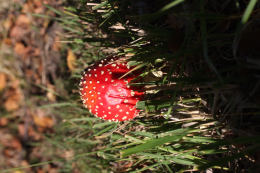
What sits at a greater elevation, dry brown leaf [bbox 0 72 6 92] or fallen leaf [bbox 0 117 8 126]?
dry brown leaf [bbox 0 72 6 92]

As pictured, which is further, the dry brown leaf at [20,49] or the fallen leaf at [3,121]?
the fallen leaf at [3,121]

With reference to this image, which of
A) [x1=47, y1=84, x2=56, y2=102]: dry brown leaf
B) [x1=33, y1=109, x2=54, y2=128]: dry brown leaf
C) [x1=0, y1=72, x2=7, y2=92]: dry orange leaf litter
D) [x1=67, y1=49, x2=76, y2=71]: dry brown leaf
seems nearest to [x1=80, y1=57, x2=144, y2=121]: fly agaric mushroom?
[x1=67, y1=49, x2=76, y2=71]: dry brown leaf

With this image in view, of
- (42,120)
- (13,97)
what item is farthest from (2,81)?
(42,120)

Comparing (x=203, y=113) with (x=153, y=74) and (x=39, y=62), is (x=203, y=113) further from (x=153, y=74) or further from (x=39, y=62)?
(x=39, y=62)

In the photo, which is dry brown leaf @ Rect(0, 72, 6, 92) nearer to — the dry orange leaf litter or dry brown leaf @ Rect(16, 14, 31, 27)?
the dry orange leaf litter

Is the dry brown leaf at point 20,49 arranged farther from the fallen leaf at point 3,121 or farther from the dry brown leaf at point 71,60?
the fallen leaf at point 3,121

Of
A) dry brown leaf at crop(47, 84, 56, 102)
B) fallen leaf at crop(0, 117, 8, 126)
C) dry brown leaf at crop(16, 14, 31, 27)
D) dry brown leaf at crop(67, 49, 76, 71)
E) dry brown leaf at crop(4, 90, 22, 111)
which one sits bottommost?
fallen leaf at crop(0, 117, 8, 126)

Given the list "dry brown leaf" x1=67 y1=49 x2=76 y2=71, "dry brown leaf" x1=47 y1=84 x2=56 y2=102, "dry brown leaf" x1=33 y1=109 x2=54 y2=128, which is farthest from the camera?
"dry brown leaf" x1=33 y1=109 x2=54 y2=128

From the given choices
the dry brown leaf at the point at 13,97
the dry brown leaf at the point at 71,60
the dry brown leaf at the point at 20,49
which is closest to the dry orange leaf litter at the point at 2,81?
the dry brown leaf at the point at 13,97

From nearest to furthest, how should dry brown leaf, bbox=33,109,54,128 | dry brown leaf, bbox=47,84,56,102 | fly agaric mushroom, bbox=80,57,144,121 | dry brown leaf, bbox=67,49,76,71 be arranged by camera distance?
fly agaric mushroom, bbox=80,57,144,121 < dry brown leaf, bbox=67,49,76,71 < dry brown leaf, bbox=47,84,56,102 < dry brown leaf, bbox=33,109,54,128
